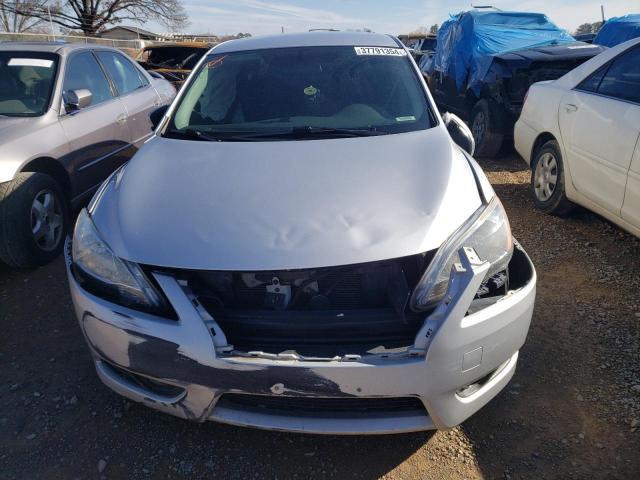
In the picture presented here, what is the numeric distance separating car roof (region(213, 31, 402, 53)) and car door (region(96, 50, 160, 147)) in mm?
1978

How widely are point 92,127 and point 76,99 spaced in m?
0.33

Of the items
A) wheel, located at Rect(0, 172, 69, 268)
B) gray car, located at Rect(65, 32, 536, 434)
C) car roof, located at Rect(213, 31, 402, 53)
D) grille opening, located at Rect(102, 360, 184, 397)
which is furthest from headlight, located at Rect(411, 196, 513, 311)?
wheel, located at Rect(0, 172, 69, 268)

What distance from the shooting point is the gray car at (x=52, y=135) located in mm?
3438

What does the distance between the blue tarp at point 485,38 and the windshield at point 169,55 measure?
5445 mm

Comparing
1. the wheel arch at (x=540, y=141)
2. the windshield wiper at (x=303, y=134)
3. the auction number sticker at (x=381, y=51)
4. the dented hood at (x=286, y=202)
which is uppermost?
the auction number sticker at (x=381, y=51)

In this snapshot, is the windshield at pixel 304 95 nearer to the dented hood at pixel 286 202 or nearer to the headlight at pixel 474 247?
the dented hood at pixel 286 202

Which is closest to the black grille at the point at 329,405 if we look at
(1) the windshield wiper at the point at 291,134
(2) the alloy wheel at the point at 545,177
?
(1) the windshield wiper at the point at 291,134

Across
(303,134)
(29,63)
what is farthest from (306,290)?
(29,63)

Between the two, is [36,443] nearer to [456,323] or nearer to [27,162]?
[456,323]

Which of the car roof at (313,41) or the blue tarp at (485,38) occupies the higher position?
the car roof at (313,41)

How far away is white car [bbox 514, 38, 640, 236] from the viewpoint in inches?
130

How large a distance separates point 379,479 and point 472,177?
4.65 ft

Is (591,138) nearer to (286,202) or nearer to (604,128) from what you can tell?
(604,128)

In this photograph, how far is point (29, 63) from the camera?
13.7ft
